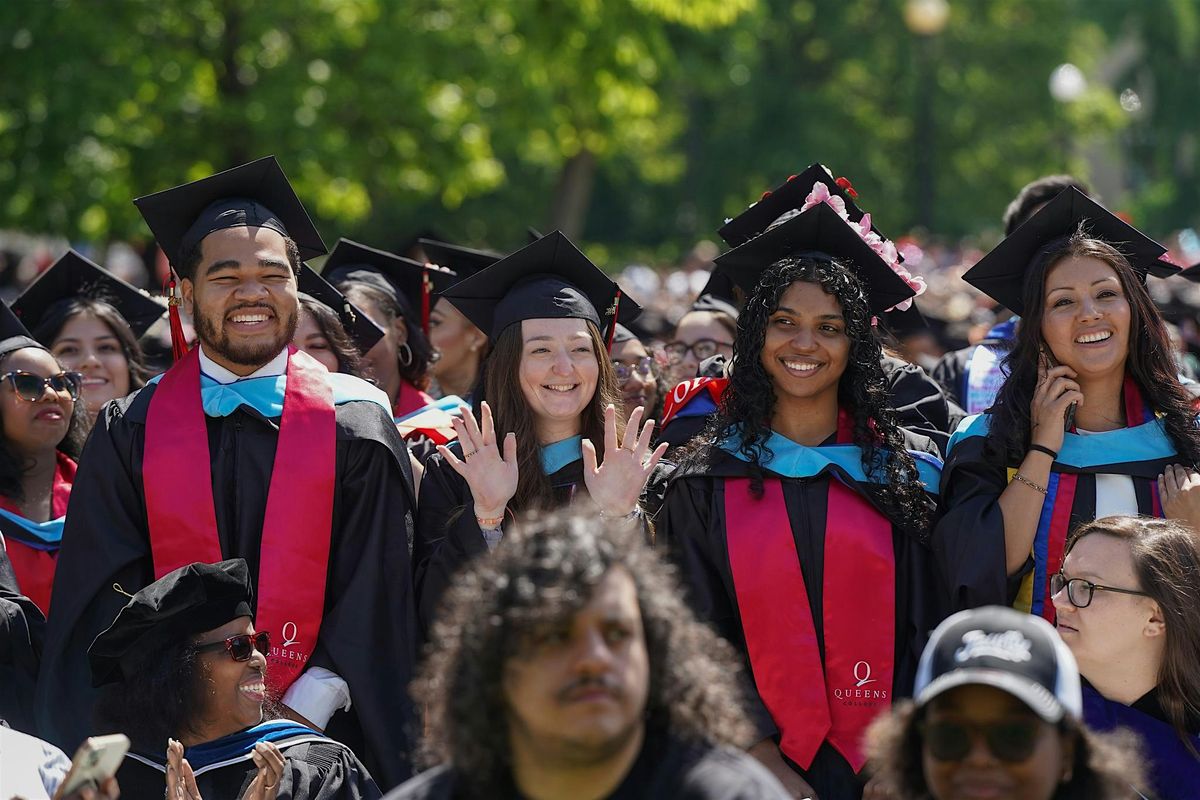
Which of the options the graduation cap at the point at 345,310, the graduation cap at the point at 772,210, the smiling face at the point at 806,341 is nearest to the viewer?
the smiling face at the point at 806,341

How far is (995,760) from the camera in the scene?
3.05 meters

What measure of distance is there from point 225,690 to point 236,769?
208mm

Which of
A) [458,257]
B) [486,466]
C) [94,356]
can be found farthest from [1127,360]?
[94,356]

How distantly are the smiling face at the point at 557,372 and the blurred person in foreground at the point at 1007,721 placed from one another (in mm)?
2092

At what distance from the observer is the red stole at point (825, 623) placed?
185 inches

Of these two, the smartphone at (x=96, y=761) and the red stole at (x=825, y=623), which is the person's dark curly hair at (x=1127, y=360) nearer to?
the red stole at (x=825, y=623)

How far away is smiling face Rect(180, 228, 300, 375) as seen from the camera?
5062mm

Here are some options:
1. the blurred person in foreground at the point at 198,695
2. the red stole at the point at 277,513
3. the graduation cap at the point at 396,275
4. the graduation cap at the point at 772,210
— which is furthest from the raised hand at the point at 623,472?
the graduation cap at the point at 396,275

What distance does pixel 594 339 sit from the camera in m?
5.19

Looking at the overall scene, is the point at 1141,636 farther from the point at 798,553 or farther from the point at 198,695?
the point at 198,695

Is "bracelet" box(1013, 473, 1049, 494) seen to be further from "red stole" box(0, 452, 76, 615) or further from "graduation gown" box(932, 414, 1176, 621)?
"red stole" box(0, 452, 76, 615)

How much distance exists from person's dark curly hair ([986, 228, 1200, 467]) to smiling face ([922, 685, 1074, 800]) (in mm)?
1850

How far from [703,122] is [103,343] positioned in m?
31.4

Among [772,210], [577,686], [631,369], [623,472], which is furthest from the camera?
[631,369]
